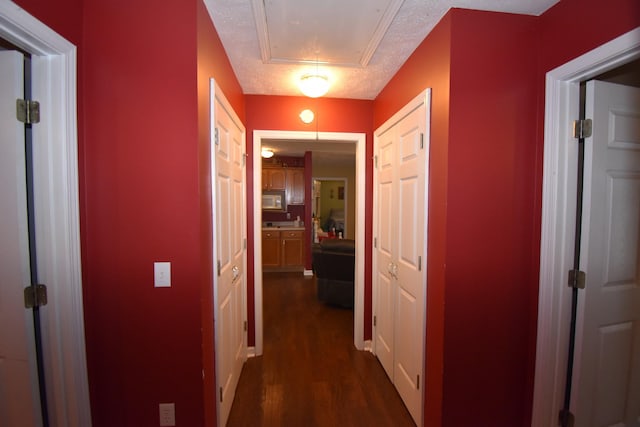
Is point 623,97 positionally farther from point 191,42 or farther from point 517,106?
point 191,42

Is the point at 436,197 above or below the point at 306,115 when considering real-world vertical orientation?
below

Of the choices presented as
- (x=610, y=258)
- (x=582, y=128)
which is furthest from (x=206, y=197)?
(x=610, y=258)

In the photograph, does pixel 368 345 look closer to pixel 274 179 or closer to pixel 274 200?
pixel 274 200

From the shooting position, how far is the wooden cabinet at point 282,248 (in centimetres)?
586

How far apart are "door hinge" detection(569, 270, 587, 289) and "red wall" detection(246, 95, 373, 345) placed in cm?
157

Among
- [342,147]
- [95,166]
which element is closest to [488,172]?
[95,166]

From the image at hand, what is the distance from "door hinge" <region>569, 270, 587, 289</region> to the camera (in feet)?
A: 4.72

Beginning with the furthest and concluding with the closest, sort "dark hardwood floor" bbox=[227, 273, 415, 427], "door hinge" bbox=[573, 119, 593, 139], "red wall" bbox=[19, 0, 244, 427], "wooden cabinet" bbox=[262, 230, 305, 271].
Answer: "wooden cabinet" bbox=[262, 230, 305, 271] < "dark hardwood floor" bbox=[227, 273, 415, 427] < "door hinge" bbox=[573, 119, 593, 139] < "red wall" bbox=[19, 0, 244, 427]

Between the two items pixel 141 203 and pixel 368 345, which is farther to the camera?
pixel 368 345

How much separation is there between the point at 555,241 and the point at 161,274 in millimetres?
2045

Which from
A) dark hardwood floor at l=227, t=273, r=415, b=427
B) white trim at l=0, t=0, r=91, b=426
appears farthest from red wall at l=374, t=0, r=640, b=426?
white trim at l=0, t=0, r=91, b=426

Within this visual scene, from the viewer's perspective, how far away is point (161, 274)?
4.37 ft

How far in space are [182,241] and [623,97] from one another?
237 cm

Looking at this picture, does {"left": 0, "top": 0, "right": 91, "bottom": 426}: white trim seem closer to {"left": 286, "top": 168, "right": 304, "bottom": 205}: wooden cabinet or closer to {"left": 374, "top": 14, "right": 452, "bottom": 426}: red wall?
{"left": 374, "top": 14, "right": 452, "bottom": 426}: red wall
